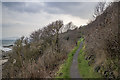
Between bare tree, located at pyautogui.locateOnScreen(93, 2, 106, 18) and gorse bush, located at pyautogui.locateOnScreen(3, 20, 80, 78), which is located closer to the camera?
gorse bush, located at pyautogui.locateOnScreen(3, 20, 80, 78)

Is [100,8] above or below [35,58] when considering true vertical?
above

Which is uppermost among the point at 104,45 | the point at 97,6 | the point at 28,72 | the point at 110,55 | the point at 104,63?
the point at 97,6

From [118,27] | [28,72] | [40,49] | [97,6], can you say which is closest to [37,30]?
[40,49]

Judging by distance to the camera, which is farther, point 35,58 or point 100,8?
point 100,8

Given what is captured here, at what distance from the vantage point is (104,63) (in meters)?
6.78

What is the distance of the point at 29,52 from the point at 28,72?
9763mm

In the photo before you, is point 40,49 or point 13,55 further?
point 40,49

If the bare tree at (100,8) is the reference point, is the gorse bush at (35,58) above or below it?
below

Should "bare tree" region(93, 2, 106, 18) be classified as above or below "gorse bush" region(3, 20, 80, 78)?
above

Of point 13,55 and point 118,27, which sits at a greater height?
point 118,27

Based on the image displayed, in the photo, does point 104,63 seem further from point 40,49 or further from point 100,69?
point 40,49

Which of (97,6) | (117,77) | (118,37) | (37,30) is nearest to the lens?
(117,77)

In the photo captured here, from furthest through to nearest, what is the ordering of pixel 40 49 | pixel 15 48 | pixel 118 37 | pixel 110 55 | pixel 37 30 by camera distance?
pixel 37 30 → pixel 40 49 → pixel 15 48 → pixel 110 55 → pixel 118 37

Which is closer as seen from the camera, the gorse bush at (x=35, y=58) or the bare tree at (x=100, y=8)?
the gorse bush at (x=35, y=58)
